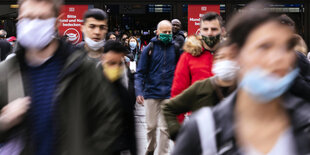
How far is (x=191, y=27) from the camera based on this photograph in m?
15.7

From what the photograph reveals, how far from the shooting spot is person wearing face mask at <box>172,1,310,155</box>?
6.33 ft

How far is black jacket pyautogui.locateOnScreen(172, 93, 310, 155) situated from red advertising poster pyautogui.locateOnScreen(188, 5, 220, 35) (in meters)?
13.7

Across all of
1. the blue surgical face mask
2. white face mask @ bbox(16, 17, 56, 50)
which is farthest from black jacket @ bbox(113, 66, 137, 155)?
the blue surgical face mask

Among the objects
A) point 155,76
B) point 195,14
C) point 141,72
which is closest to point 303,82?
point 155,76

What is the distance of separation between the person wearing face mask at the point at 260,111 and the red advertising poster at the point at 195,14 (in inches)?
539

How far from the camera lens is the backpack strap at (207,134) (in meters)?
1.96

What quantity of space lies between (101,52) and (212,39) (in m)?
1.17

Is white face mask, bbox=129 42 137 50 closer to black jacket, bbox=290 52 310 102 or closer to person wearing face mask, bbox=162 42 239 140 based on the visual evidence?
black jacket, bbox=290 52 310 102

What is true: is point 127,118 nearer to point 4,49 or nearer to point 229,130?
point 229,130

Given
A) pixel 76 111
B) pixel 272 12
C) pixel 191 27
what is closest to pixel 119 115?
pixel 76 111

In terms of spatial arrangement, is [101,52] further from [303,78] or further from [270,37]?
[270,37]

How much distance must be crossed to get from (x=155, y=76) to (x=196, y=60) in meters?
2.05

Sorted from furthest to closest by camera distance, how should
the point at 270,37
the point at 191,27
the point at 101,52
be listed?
the point at 191,27, the point at 101,52, the point at 270,37

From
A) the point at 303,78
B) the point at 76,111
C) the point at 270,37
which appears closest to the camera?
the point at 270,37
